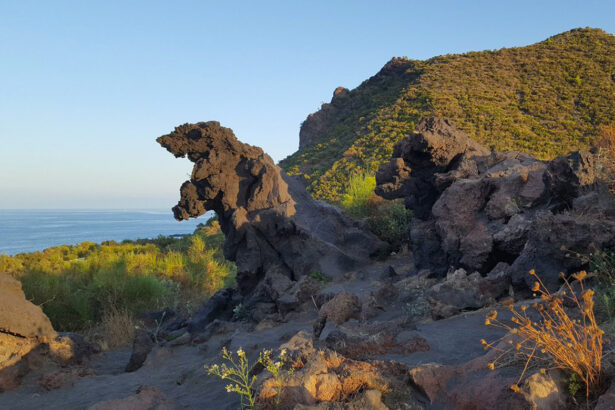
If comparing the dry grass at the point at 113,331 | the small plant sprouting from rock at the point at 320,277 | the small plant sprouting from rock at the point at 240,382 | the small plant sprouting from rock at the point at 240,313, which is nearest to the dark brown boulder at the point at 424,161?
the small plant sprouting from rock at the point at 320,277

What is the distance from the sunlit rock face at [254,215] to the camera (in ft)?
28.5

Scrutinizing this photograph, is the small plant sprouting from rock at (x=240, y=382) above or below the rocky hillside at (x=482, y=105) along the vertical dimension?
below

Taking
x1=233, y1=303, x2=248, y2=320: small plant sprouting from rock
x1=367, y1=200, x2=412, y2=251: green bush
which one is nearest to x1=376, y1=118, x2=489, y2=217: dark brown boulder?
x1=367, y1=200, x2=412, y2=251: green bush

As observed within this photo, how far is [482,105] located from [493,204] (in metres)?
31.4

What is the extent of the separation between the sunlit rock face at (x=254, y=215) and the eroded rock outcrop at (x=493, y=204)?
1554mm

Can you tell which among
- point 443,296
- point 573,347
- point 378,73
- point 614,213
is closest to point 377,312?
point 443,296

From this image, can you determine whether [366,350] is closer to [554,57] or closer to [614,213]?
[614,213]

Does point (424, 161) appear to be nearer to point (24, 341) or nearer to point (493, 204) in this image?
point (493, 204)

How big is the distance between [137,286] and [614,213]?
9.24 m

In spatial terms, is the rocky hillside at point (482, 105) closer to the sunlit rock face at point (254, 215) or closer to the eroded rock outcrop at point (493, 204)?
the sunlit rock face at point (254, 215)

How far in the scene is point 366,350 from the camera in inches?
151

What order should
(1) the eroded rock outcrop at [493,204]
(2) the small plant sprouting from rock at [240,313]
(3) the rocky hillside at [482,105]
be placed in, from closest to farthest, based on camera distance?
(1) the eroded rock outcrop at [493,204]
(2) the small plant sprouting from rock at [240,313]
(3) the rocky hillside at [482,105]

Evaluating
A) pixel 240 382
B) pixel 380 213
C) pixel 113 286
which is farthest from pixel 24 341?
pixel 380 213

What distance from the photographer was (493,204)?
6355mm
